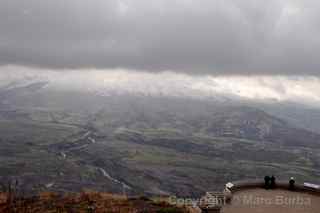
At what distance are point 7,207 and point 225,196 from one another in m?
15.6

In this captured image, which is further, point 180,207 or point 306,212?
point 180,207

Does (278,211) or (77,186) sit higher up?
(278,211)

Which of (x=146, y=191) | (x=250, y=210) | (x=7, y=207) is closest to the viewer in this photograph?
(x=250, y=210)

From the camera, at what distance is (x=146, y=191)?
635 ft

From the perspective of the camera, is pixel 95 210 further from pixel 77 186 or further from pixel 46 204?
pixel 77 186

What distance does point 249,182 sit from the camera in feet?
98.5

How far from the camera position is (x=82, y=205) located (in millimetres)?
28734

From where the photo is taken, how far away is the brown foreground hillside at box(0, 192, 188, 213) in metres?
27.1

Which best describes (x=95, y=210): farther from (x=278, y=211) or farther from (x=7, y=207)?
(x=278, y=211)

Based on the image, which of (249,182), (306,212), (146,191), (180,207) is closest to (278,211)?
(306,212)

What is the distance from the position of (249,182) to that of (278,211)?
632 cm

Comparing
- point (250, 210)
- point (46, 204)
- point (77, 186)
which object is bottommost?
point (77, 186)

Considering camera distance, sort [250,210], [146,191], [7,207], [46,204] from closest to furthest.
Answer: [250,210] < [7,207] < [46,204] < [146,191]

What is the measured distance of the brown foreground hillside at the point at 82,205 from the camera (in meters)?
27.1
